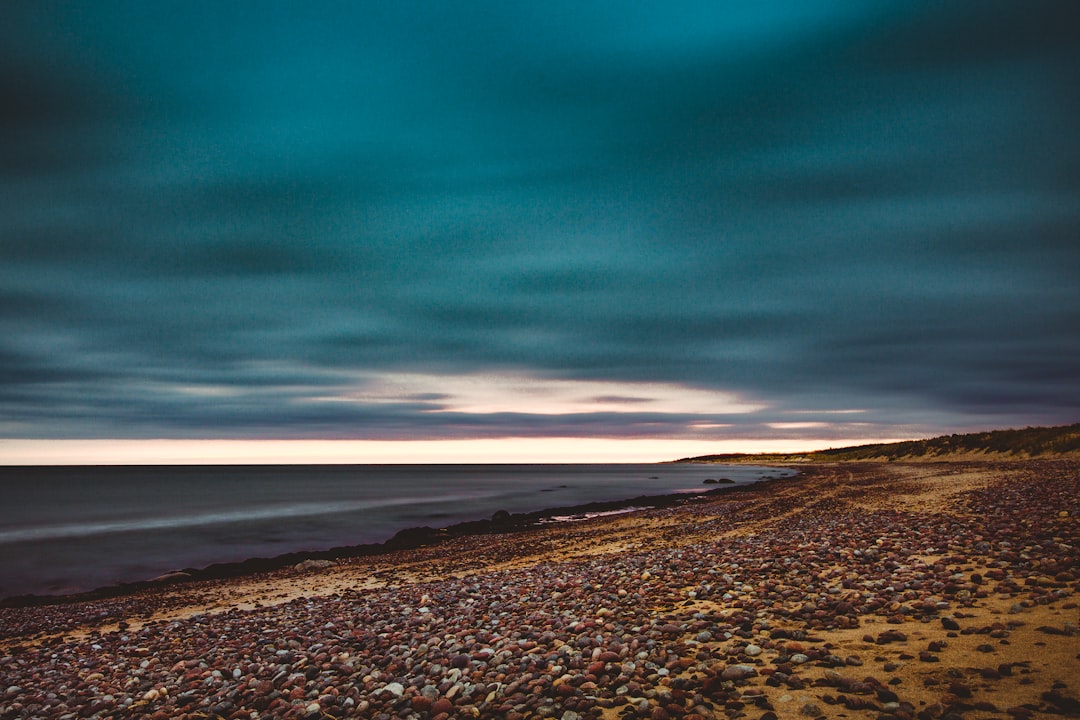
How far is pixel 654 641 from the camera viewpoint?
787 centimetres

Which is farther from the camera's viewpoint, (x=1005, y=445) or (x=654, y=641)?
(x=1005, y=445)

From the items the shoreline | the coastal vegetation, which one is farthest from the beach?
the coastal vegetation

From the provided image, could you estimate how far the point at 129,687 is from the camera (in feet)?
30.7

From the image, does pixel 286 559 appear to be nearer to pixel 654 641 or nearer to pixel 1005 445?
pixel 654 641

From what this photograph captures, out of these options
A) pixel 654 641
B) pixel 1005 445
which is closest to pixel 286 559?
pixel 654 641

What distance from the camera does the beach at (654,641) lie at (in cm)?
591

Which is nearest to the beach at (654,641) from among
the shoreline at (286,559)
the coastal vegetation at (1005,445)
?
the shoreline at (286,559)

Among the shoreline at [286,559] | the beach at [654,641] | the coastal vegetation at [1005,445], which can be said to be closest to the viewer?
the beach at [654,641]

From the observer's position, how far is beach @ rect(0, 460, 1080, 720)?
591cm

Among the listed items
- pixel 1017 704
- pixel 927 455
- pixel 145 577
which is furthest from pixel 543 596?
pixel 927 455

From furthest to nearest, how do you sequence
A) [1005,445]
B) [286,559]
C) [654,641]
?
[1005,445] < [286,559] < [654,641]

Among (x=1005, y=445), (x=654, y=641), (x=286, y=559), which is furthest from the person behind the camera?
(x=1005, y=445)

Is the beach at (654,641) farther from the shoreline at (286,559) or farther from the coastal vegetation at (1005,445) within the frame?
the coastal vegetation at (1005,445)

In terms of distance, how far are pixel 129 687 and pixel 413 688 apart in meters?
5.54
